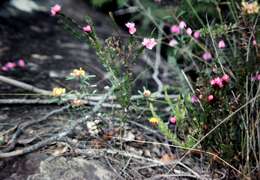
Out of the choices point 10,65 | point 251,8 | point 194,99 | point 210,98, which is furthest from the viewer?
point 10,65

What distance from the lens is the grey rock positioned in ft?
4.32

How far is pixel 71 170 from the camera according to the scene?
1.35 metres

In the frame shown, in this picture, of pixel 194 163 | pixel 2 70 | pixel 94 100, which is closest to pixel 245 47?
pixel 194 163

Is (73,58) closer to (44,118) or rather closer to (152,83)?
(152,83)

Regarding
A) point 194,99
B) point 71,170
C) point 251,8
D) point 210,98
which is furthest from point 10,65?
point 251,8

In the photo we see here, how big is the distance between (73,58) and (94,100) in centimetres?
78

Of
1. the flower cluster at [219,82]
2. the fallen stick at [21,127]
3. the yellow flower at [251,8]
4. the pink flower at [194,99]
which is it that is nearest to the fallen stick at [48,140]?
the fallen stick at [21,127]

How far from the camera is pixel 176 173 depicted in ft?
4.77

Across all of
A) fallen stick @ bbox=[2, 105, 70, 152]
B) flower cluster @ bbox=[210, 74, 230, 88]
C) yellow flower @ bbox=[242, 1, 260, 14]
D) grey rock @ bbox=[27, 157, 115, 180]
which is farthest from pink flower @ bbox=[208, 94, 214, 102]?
fallen stick @ bbox=[2, 105, 70, 152]

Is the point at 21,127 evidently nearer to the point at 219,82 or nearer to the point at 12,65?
the point at 12,65

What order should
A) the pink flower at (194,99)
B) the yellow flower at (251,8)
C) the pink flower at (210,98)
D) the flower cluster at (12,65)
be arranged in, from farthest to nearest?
the flower cluster at (12,65) < the pink flower at (194,99) < the pink flower at (210,98) < the yellow flower at (251,8)

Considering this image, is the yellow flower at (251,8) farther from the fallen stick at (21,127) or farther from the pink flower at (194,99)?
the fallen stick at (21,127)

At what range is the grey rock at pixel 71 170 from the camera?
1317 millimetres

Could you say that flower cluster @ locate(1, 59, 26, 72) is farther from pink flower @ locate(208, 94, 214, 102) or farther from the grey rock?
pink flower @ locate(208, 94, 214, 102)
